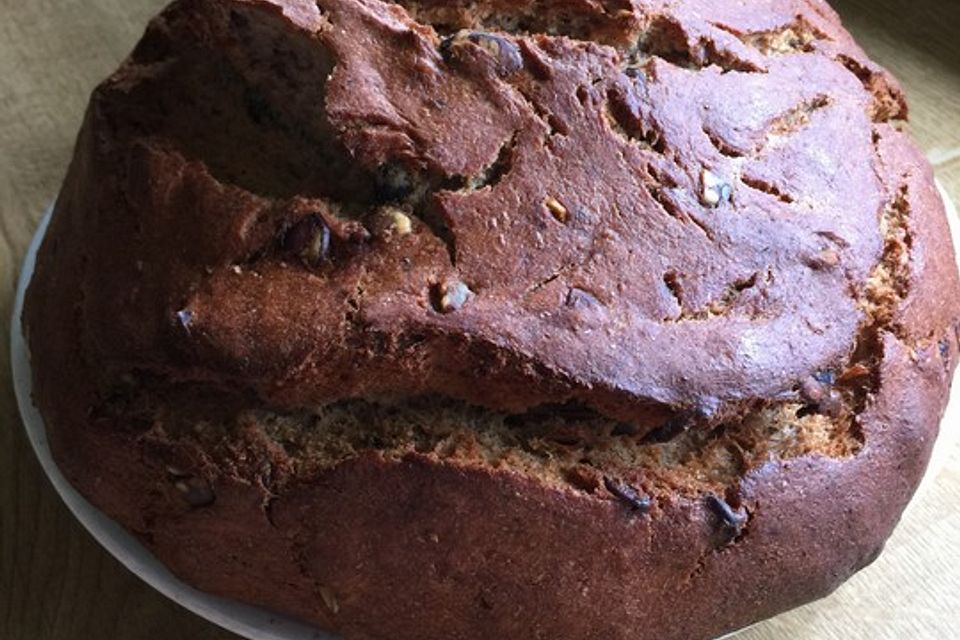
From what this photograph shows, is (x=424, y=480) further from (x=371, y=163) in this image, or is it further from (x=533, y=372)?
(x=371, y=163)

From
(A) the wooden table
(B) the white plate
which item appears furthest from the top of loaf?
(A) the wooden table

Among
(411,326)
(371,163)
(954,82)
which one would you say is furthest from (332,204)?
(954,82)

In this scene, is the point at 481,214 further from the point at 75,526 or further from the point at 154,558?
the point at 75,526

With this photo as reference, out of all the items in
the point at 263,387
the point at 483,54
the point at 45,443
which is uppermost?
the point at 483,54

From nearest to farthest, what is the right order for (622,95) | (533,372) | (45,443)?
(533,372) → (622,95) → (45,443)

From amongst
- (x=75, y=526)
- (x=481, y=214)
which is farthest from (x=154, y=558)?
(x=481, y=214)

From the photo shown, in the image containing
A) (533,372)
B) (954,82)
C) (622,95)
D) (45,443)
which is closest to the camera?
(533,372)
